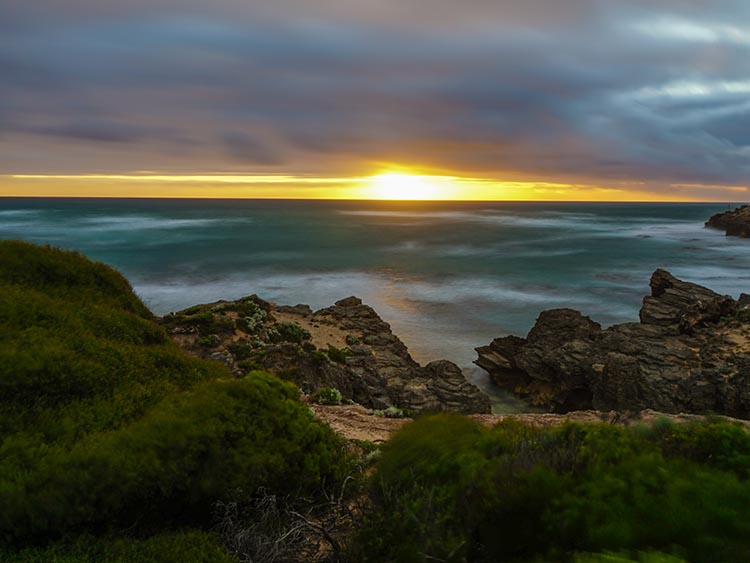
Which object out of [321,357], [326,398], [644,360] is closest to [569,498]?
[326,398]

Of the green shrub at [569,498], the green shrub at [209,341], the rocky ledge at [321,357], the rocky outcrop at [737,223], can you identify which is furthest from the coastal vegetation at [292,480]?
the rocky outcrop at [737,223]

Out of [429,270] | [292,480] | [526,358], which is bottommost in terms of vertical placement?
[526,358]

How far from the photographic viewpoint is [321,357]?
51.2 feet

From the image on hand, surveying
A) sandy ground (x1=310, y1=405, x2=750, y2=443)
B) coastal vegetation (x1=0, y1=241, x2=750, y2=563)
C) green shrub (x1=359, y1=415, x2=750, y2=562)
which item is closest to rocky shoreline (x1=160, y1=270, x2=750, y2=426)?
sandy ground (x1=310, y1=405, x2=750, y2=443)

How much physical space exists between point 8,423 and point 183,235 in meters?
91.5

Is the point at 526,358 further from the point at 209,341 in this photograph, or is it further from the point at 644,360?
the point at 209,341

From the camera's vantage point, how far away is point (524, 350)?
69.1ft

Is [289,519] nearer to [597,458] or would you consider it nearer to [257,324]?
[597,458]

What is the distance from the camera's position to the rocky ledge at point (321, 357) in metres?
14.7

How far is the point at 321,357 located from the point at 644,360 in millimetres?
11698

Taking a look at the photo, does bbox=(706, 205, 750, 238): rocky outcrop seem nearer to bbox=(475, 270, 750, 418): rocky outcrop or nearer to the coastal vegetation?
bbox=(475, 270, 750, 418): rocky outcrop

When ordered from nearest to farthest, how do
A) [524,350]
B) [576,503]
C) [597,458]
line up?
[576,503] → [597,458] → [524,350]

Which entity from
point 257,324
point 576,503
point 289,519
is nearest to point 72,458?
point 289,519

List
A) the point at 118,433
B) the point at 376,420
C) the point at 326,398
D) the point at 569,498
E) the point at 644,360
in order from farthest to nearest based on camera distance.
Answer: the point at 644,360 < the point at 326,398 < the point at 376,420 < the point at 118,433 < the point at 569,498
